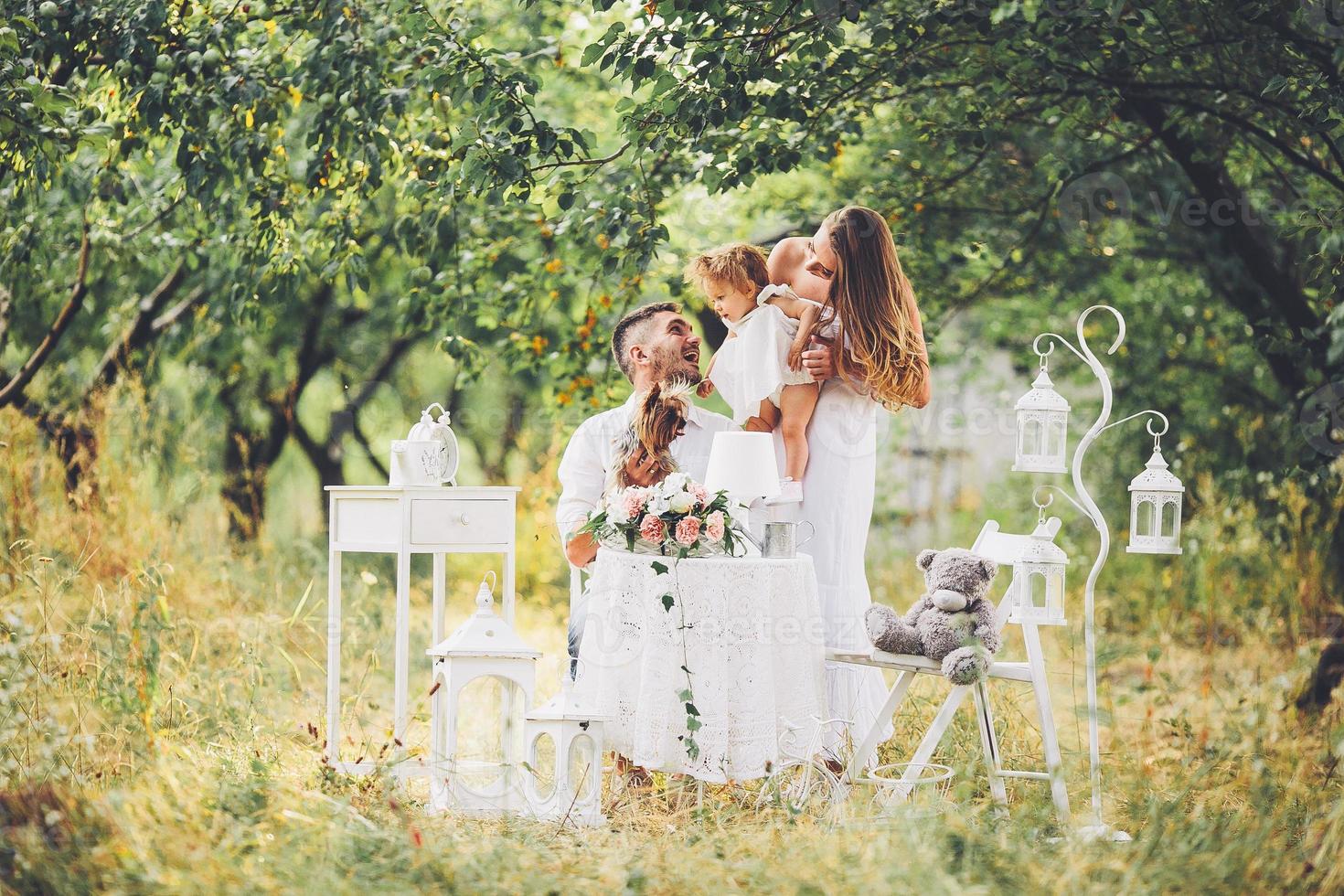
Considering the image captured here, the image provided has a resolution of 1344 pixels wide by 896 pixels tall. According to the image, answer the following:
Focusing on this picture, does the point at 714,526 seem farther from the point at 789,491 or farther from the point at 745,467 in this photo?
the point at 789,491

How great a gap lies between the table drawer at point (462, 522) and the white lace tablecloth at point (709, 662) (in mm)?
542

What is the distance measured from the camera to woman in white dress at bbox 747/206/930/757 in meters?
4.40

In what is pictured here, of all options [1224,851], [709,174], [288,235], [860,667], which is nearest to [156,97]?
[288,235]

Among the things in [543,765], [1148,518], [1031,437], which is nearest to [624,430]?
[543,765]

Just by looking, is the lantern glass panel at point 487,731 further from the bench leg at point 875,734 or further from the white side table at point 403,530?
the bench leg at point 875,734

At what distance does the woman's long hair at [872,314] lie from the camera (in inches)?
173

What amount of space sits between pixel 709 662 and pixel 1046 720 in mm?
1045

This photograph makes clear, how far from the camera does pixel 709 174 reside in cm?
518

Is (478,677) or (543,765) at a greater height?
(478,677)

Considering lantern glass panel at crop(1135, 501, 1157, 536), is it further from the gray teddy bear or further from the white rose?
the white rose

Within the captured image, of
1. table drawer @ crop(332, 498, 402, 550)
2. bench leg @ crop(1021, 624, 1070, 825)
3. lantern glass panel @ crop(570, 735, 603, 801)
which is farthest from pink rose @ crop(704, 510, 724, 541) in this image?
table drawer @ crop(332, 498, 402, 550)

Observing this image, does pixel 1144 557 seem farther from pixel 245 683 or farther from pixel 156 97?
pixel 156 97

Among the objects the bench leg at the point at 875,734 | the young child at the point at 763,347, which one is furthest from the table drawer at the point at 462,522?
the bench leg at the point at 875,734

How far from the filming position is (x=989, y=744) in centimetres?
406
